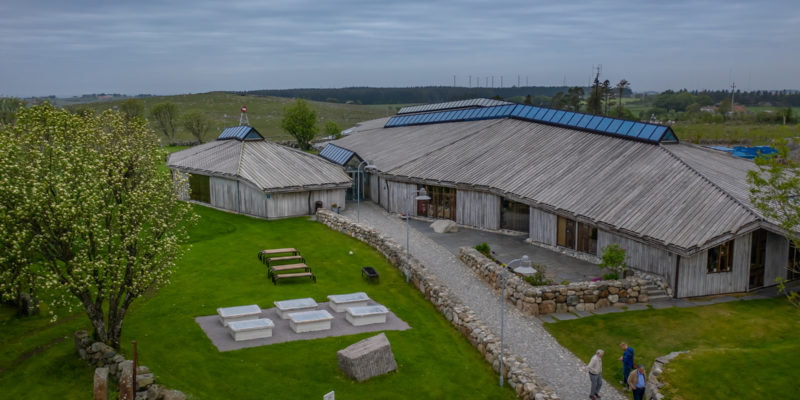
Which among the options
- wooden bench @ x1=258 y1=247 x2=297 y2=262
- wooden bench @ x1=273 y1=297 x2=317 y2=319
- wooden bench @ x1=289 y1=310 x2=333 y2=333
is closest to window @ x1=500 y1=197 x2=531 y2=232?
wooden bench @ x1=258 y1=247 x2=297 y2=262

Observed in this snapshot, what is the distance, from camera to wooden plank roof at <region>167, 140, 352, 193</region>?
44.5m

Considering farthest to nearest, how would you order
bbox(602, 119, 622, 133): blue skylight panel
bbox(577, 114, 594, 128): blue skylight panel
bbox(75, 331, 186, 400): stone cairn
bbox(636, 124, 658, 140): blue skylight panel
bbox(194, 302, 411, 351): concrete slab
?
bbox(577, 114, 594, 128): blue skylight panel, bbox(602, 119, 622, 133): blue skylight panel, bbox(636, 124, 658, 140): blue skylight panel, bbox(194, 302, 411, 351): concrete slab, bbox(75, 331, 186, 400): stone cairn

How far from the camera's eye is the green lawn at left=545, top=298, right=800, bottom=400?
20.4m

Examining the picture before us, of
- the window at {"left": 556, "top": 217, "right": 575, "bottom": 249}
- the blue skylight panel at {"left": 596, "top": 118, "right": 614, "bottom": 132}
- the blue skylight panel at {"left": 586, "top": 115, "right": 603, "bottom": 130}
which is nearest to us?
the window at {"left": 556, "top": 217, "right": 575, "bottom": 249}

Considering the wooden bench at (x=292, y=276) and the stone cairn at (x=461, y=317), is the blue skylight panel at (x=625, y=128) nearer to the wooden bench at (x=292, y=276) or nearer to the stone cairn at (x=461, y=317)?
the stone cairn at (x=461, y=317)

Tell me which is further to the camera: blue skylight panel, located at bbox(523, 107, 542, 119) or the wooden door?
blue skylight panel, located at bbox(523, 107, 542, 119)

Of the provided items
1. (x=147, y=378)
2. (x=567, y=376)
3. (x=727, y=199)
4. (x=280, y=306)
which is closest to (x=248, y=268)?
(x=280, y=306)

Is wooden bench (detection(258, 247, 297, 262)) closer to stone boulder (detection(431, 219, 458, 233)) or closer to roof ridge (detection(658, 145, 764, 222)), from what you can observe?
stone boulder (detection(431, 219, 458, 233))

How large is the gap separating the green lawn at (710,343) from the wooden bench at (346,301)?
25.4 feet

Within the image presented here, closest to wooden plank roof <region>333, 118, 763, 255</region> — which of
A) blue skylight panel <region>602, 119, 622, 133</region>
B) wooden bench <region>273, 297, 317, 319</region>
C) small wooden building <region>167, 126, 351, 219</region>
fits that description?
blue skylight panel <region>602, 119, 622, 133</region>

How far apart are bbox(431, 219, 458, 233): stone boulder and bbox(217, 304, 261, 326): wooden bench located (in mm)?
17877

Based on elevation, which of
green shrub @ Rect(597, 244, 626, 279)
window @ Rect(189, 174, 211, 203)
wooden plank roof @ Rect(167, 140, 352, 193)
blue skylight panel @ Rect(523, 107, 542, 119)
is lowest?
green shrub @ Rect(597, 244, 626, 279)

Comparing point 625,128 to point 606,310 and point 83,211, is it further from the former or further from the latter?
point 83,211

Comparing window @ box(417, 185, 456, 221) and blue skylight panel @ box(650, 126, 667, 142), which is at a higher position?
blue skylight panel @ box(650, 126, 667, 142)
